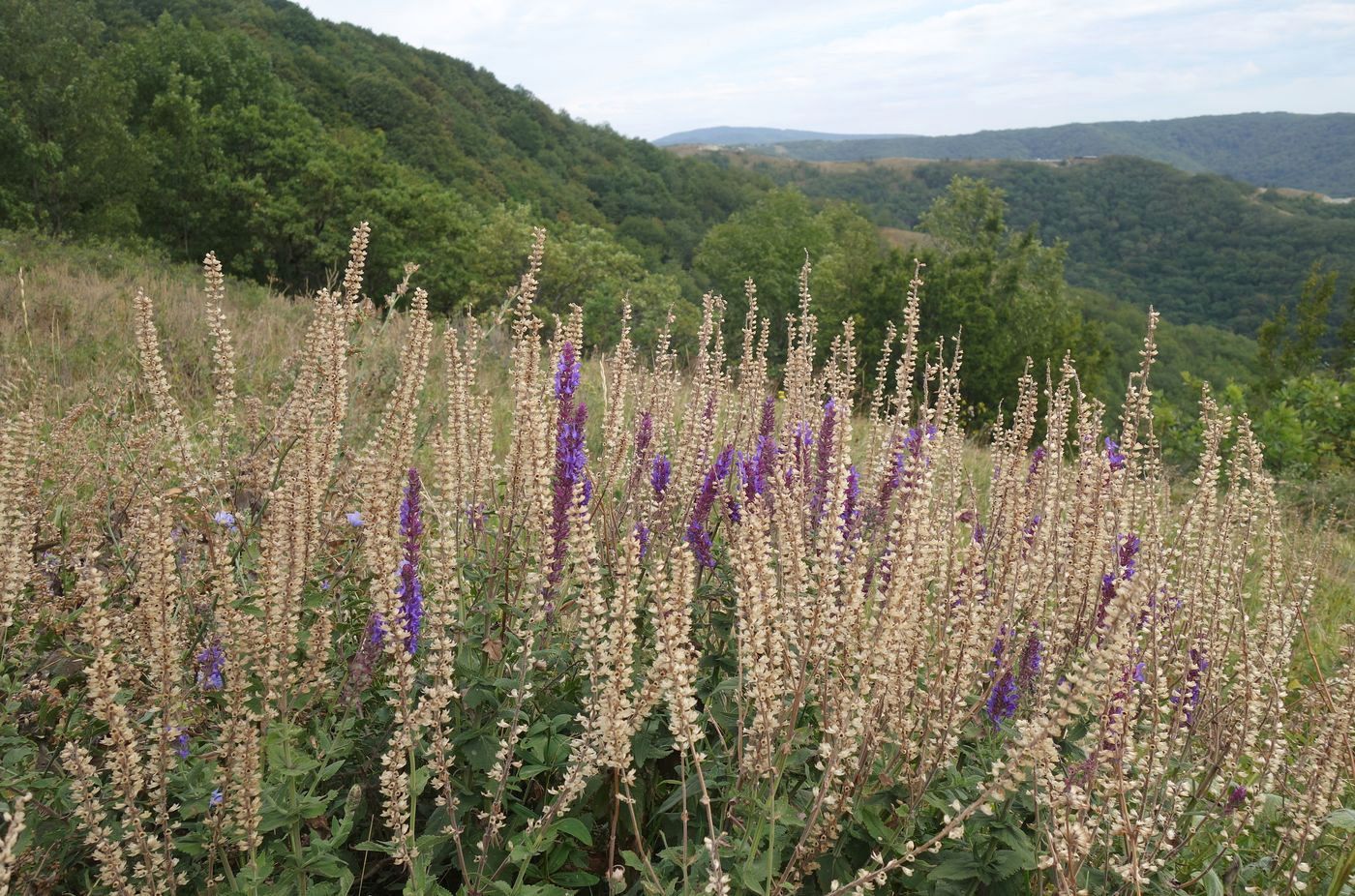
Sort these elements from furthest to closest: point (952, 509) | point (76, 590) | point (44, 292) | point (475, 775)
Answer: point (44, 292)
point (952, 509)
point (76, 590)
point (475, 775)

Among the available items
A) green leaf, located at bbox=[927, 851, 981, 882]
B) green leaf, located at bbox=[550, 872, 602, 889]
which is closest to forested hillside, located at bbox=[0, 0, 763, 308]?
green leaf, located at bbox=[550, 872, 602, 889]

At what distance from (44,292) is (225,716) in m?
12.6

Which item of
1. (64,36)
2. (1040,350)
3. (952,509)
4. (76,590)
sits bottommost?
(1040,350)

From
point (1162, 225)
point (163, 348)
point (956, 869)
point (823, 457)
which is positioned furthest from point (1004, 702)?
point (1162, 225)

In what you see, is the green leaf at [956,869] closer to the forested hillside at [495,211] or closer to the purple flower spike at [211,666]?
the purple flower spike at [211,666]

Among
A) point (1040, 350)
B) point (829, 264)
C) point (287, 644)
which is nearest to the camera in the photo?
point (287, 644)

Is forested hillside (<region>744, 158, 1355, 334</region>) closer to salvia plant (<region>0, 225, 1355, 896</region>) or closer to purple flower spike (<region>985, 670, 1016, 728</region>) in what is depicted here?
salvia plant (<region>0, 225, 1355, 896</region>)

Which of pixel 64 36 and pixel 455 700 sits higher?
pixel 64 36

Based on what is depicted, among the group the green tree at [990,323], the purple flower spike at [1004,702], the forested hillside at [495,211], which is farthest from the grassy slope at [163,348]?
the green tree at [990,323]

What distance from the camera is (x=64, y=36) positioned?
34781mm

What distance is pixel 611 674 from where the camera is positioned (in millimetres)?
1948

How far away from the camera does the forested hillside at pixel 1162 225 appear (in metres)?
109

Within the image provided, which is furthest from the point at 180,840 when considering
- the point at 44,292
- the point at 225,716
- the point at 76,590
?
the point at 44,292

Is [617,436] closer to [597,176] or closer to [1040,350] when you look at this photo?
[1040,350]
